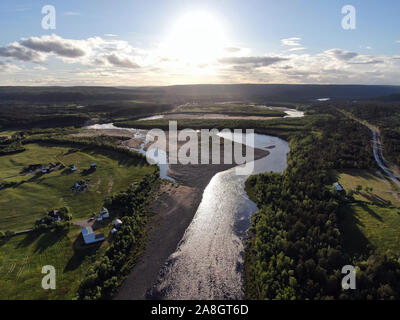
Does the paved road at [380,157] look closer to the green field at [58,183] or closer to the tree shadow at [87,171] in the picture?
the green field at [58,183]

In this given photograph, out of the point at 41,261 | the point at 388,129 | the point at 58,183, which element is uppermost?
the point at 388,129

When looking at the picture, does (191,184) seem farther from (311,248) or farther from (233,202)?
(311,248)

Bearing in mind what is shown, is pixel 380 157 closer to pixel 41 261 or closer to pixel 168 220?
pixel 168 220

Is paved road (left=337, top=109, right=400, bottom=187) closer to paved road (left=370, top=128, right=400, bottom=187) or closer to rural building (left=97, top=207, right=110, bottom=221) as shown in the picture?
paved road (left=370, top=128, right=400, bottom=187)

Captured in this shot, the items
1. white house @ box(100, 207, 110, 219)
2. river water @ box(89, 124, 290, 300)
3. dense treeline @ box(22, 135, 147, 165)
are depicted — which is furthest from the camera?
dense treeline @ box(22, 135, 147, 165)

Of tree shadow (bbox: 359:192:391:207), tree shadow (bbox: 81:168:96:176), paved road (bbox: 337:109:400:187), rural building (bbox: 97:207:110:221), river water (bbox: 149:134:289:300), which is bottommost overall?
river water (bbox: 149:134:289:300)

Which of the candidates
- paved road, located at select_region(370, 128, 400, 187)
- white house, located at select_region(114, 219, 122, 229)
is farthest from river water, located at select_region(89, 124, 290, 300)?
paved road, located at select_region(370, 128, 400, 187)

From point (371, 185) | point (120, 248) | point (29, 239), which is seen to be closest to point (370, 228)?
point (371, 185)
